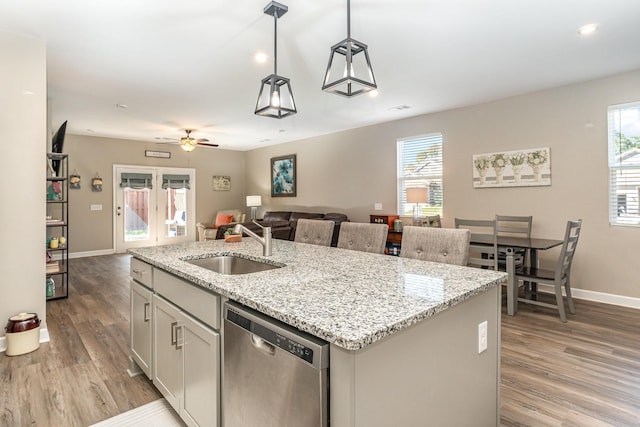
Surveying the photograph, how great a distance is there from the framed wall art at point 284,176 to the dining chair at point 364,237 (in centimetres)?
534

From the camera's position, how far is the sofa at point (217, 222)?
808 cm

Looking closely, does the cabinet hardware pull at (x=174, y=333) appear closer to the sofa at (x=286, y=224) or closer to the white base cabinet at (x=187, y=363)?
the white base cabinet at (x=187, y=363)

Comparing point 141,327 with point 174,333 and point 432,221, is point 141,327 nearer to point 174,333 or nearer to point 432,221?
point 174,333

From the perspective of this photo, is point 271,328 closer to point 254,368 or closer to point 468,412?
point 254,368

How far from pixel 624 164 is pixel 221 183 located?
8.14 m

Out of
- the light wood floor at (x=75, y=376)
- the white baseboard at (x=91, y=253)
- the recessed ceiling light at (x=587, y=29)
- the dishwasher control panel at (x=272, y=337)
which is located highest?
the recessed ceiling light at (x=587, y=29)

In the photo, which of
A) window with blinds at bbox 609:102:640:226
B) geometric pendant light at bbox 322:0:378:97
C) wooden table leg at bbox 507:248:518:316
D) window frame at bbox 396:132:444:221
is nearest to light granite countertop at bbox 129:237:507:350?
geometric pendant light at bbox 322:0:378:97

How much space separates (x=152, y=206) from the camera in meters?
8.17

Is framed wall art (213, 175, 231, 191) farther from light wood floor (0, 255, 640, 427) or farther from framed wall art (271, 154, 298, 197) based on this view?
light wood floor (0, 255, 640, 427)

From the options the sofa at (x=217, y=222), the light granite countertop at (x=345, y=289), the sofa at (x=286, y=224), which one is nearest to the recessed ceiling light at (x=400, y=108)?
the sofa at (x=286, y=224)

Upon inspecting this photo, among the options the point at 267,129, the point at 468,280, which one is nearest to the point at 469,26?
the point at 468,280

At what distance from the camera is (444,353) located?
1.26 m

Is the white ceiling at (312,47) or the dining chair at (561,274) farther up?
the white ceiling at (312,47)

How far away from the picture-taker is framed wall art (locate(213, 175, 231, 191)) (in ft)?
30.0
